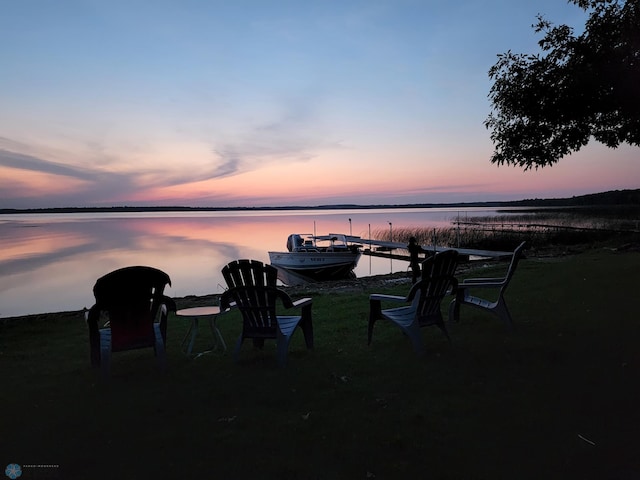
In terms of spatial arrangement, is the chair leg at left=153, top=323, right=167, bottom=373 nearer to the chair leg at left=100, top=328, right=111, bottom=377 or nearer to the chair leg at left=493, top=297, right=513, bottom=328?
the chair leg at left=100, top=328, right=111, bottom=377

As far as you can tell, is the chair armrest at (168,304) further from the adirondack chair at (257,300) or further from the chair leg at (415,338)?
the chair leg at (415,338)

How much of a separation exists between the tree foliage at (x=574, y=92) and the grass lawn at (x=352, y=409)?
4426 mm

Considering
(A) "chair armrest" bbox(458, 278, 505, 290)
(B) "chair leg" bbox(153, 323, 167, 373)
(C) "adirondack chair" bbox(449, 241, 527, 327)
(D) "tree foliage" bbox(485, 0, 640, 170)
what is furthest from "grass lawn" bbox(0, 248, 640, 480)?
(D) "tree foliage" bbox(485, 0, 640, 170)

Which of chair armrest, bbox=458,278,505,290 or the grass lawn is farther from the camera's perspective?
chair armrest, bbox=458,278,505,290

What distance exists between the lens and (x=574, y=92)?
26.8ft

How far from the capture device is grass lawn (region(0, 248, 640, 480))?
2.70 meters

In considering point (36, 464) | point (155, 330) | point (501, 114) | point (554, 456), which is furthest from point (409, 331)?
point (501, 114)

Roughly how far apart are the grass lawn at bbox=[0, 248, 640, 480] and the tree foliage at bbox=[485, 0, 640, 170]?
4426 millimetres

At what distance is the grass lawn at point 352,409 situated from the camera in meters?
2.70

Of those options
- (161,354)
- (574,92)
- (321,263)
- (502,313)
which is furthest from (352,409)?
(321,263)

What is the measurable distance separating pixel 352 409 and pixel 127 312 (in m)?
2.52

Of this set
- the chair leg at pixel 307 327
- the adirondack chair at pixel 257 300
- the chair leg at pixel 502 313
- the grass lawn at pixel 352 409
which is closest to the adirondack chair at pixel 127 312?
the grass lawn at pixel 352 409

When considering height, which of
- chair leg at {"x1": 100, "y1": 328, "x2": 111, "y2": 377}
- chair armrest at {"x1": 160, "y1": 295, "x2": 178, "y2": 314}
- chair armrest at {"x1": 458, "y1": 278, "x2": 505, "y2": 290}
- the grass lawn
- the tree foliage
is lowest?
the grass lawn

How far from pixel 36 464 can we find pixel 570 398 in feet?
12.6
